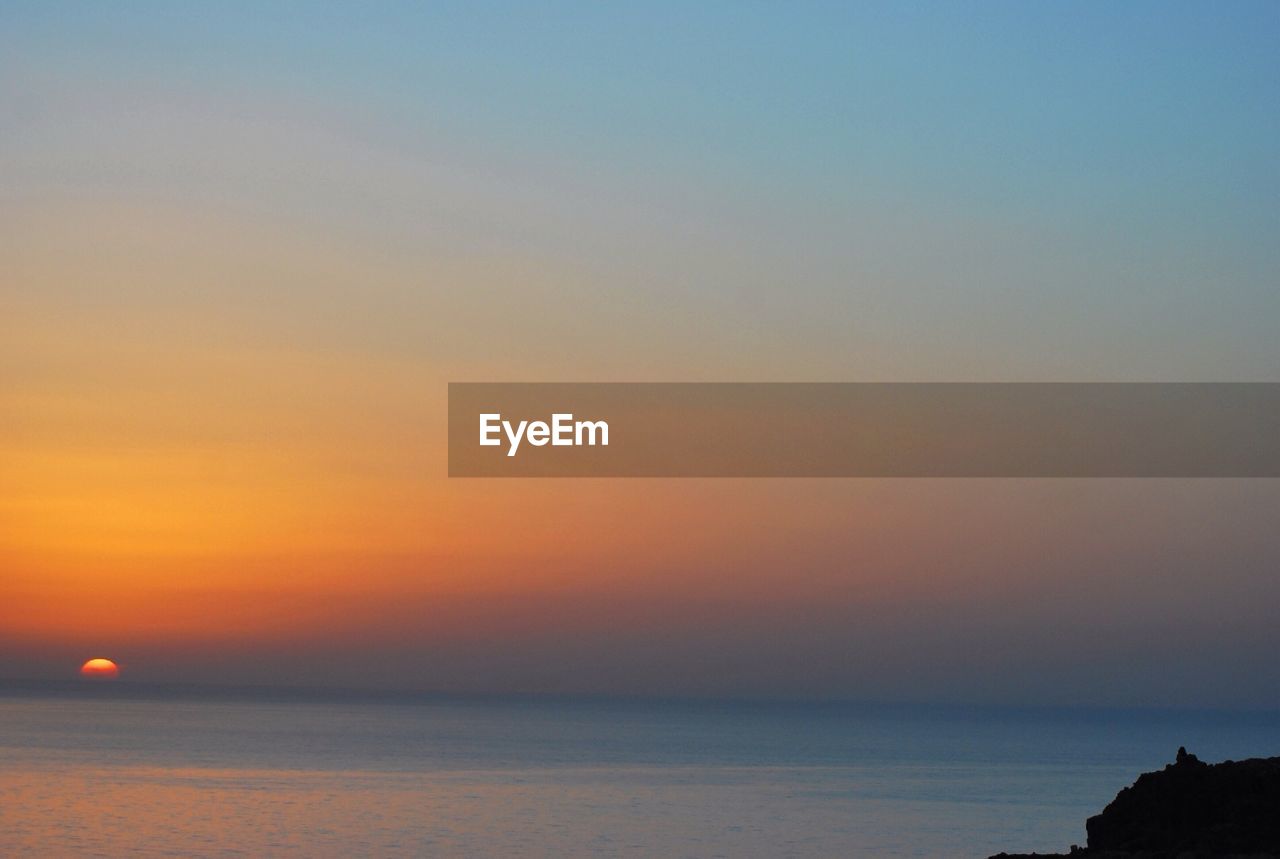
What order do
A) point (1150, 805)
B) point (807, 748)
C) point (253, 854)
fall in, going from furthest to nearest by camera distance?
point (807, 748) → point (253, 854) → point (1150, 805)

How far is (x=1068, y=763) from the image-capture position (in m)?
149

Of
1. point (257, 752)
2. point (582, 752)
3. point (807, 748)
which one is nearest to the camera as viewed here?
point (257, 752)

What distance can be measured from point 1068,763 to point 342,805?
3502 inches

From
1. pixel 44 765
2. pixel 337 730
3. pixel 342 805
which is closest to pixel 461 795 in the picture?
pixel 342 805

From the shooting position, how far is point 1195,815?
35.5 metres

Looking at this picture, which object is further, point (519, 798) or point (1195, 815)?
point (519, 798)

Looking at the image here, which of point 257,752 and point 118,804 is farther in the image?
point 257,752

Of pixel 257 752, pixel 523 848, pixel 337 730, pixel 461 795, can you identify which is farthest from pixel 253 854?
pixel 337 730

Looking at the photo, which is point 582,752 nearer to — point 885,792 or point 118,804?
point 885,792

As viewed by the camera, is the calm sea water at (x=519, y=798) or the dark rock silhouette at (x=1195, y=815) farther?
the calm sea water at (x=519, y=798)

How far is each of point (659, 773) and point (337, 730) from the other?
83859 mm

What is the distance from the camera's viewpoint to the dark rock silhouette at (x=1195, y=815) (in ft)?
108

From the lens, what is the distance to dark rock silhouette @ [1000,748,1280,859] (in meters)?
33.0

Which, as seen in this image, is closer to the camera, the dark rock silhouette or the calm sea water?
the dark rock silhouette
